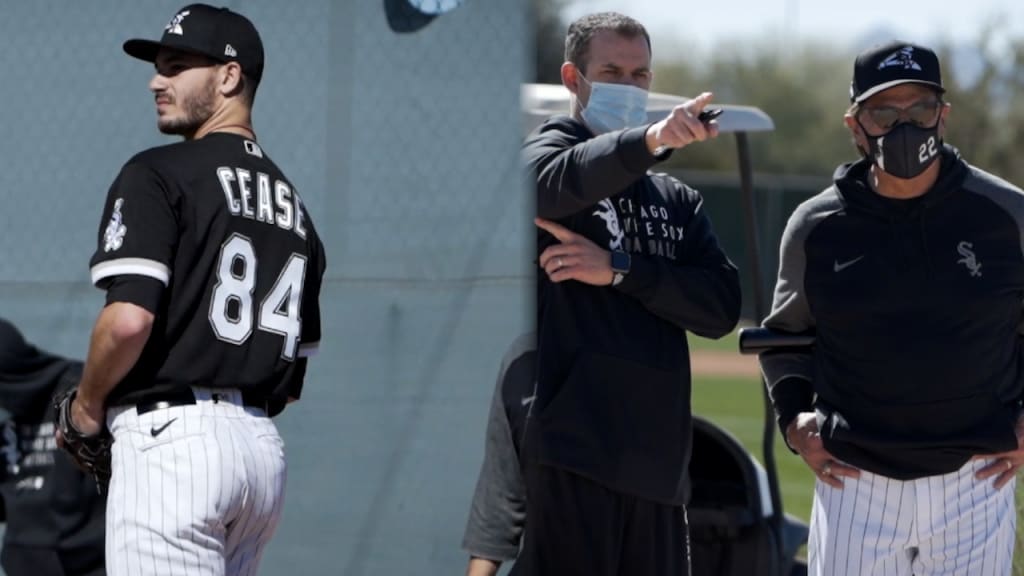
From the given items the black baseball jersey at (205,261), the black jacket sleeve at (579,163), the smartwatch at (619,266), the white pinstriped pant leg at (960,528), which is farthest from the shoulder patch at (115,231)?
the white pinstriped pant leg at (960,528)

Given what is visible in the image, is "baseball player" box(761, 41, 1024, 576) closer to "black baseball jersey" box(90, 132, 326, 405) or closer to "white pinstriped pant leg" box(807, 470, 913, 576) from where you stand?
"white pinstriped pant leg" box(807, 470, 913, 576)

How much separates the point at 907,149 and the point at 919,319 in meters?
0.41

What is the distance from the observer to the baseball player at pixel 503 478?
14.7ft

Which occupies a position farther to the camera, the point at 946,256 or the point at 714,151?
the point at 714,151

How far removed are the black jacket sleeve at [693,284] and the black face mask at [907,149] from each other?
62cm

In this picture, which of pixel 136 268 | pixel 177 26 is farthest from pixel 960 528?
pixel 177 26

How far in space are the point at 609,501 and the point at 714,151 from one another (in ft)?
118

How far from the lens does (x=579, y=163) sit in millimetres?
3861

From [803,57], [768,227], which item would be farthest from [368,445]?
[803,57]

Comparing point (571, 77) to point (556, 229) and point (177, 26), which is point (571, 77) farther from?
point (177, 26)

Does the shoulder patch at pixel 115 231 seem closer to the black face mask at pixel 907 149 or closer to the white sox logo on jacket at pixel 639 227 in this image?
the white sox logo on jacket at pixel 639 227

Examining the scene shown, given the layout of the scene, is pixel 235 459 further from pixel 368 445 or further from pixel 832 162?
pixel 832 162

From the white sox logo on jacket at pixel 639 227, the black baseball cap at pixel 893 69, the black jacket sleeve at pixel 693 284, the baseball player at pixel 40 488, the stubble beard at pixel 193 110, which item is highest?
the black baseball cap at pixel 893 69

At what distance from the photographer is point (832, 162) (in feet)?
142
